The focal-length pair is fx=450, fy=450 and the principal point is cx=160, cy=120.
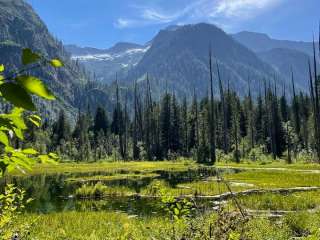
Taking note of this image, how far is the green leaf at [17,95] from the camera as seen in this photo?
160 cm

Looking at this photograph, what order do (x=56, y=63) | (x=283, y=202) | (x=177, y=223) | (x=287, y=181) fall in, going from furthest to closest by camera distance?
(x=287, y=181) < (x=283, y=202) < (x=177, y=223) < (x=56, y=63)

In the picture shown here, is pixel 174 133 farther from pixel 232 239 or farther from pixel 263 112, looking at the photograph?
pixel 232 239

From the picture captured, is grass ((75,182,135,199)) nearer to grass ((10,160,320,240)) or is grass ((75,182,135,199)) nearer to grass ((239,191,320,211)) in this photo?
grass ((10,160,320,240))

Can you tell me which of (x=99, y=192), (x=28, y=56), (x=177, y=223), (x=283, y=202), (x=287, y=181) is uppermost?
(x=28, y=56)

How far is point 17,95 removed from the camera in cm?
160

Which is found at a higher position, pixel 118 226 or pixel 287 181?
pixel 287 181

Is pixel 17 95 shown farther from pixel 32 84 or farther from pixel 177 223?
pixel 177 223

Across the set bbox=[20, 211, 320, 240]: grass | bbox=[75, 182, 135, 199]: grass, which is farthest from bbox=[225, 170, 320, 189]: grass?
bbox=[20, 211, 320, 240]: grass

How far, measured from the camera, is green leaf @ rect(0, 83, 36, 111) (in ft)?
5.24

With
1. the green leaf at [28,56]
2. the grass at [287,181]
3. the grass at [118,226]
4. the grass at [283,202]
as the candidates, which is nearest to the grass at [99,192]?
the grass at [287,181]

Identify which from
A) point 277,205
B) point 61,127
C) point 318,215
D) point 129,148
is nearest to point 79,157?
point 129,148

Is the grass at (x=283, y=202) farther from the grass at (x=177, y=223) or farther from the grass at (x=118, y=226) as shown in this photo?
the grass at (x=118, y=226)

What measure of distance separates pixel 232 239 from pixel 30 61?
13.8ft

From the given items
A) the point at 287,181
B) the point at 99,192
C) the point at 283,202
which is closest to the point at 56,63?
the point at 283,202
